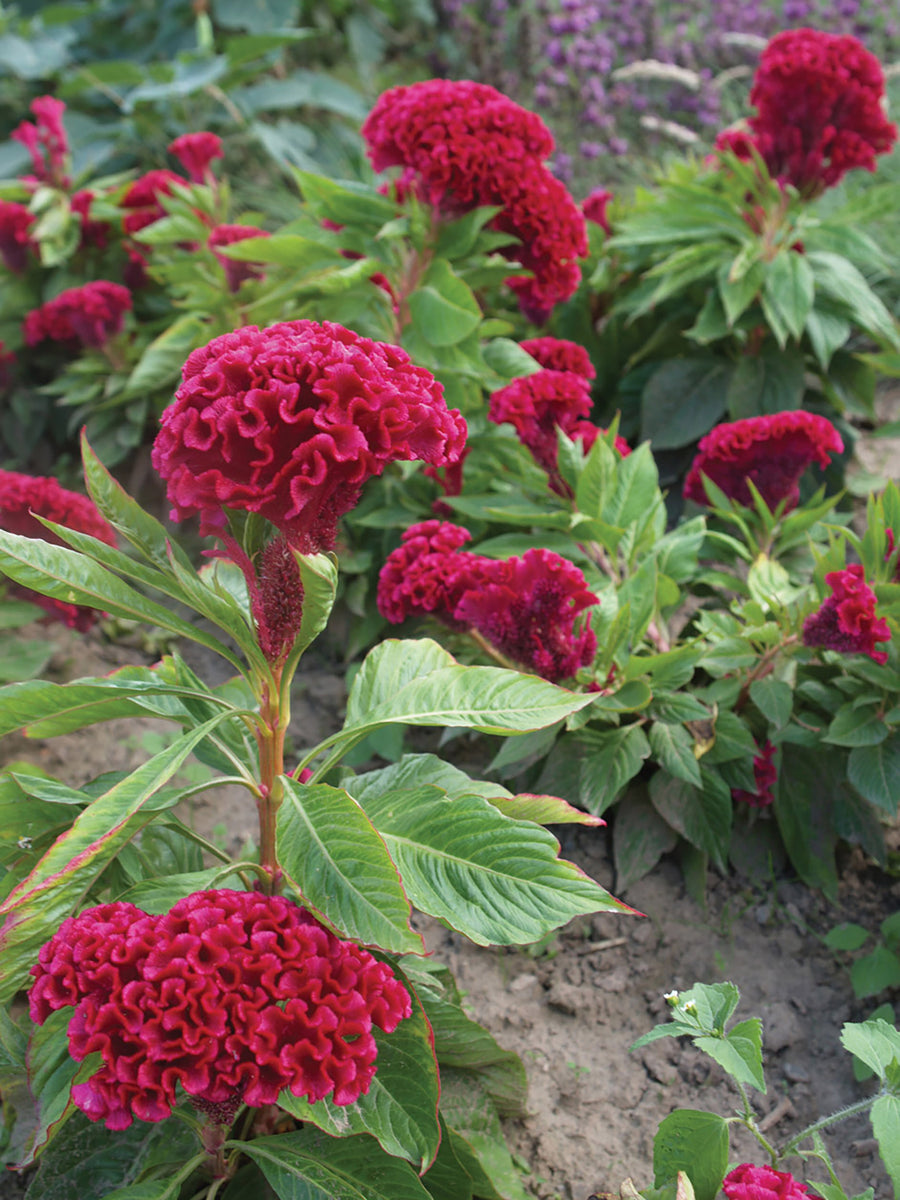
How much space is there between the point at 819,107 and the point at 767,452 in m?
1.19

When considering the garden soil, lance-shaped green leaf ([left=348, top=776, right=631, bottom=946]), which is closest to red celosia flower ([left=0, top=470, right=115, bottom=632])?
the garden soil

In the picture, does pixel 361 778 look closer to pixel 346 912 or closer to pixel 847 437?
pixel 346 912

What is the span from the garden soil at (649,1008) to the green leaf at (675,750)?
1.07 ft

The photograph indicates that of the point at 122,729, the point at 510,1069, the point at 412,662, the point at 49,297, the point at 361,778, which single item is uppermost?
the point at 412,662

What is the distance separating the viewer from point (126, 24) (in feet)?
20.2

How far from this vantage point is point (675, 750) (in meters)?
1.96

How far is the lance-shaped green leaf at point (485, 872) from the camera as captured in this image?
1.13 m

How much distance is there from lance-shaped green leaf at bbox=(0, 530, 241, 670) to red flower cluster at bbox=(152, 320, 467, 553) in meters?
0.15

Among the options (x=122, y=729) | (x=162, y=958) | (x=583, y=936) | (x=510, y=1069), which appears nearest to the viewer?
(x=162, y=958)

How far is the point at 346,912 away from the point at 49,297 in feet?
11.0

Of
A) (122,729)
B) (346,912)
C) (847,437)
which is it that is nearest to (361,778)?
(346,912)

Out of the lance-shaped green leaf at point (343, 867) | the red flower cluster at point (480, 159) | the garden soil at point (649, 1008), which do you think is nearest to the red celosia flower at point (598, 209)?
the red flower cluster at point (480, 159)

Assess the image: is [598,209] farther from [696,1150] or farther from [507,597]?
[696,1150]

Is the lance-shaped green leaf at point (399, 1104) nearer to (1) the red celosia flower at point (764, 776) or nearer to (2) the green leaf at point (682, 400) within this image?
(1) the red celosia flower at point (764, 776)
